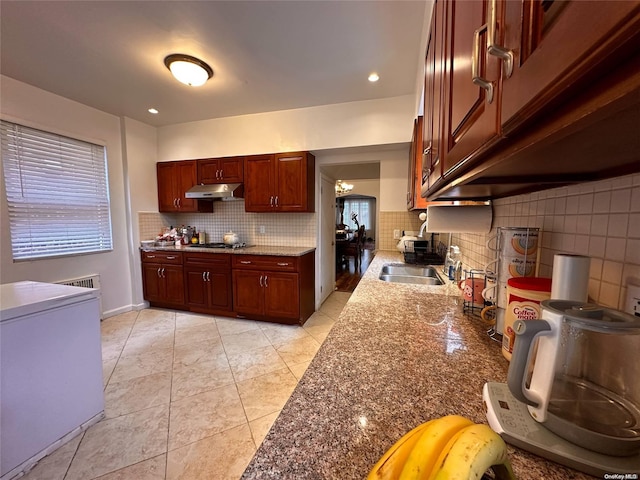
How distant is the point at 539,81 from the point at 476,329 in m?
0.95

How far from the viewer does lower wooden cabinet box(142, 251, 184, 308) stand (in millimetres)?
3357

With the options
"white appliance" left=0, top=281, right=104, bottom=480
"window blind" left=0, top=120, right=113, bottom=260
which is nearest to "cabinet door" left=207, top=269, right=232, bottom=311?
"window blind" left=0, top=120, right=113, bottom=260

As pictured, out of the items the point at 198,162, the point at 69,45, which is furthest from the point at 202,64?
the point at 198,162

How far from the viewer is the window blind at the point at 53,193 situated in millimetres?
2422

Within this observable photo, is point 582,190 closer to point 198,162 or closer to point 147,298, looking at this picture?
point 198,162

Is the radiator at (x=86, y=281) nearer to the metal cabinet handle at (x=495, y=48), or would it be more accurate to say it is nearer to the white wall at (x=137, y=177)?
the white wall at (x=137, y=177)

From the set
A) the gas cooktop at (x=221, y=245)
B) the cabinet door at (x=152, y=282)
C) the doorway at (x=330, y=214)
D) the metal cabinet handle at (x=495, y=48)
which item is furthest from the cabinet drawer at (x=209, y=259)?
the metal cabinet handle at (x=495, y=48)

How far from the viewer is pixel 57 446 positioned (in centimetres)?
140

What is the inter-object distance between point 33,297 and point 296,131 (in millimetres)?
2692

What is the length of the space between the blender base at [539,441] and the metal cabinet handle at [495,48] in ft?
2.02

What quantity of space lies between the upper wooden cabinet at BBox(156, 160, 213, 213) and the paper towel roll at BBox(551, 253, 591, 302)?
376 centimetres

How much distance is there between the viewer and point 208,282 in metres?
3.23

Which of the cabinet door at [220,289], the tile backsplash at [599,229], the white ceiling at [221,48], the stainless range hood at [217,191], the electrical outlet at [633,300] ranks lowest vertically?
the cabinet door at [220,289]

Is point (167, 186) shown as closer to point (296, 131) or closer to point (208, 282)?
point (208, 282)
